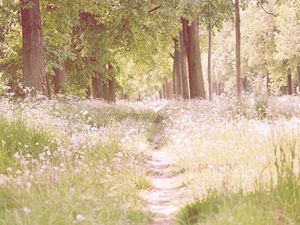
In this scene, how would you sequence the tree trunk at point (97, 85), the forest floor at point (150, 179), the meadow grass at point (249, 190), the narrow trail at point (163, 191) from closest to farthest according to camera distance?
the meadow grass at point (249, 190), the forest floor at point (150, 179), the narrow trail at point (163, 191), the tree trunk at point (97, 85)

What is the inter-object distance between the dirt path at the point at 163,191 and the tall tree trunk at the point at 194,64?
41.2 ft

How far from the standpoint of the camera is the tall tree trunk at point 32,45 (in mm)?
14984

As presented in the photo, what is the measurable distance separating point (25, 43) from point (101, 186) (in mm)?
9743

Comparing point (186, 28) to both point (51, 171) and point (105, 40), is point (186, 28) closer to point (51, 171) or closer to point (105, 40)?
point (105, 40)

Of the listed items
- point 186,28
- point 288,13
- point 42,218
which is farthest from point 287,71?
point 42,218

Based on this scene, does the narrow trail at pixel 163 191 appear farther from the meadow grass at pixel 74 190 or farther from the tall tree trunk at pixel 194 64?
the tall tree trunk at pixel 194 64

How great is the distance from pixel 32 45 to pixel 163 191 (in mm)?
9357

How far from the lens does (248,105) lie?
15234 millimetres

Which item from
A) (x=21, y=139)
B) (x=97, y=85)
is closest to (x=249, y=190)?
(x=21, y=139)

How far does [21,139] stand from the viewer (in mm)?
8992

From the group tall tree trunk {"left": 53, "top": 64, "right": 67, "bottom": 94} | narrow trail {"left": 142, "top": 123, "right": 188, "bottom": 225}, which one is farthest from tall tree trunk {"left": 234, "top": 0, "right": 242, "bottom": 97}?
tall tree trunk {"left": 53, "top": 64, "right": 67, "bottom": 94}

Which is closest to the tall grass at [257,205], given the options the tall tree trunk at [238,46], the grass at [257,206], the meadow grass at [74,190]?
the grass at [257,206]

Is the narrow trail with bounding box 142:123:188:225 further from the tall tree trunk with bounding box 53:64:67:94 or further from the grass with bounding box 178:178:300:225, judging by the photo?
the tall tree trunk with bounding box 53:64:67:94

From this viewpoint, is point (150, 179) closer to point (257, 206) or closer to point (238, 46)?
point (257, 206)
